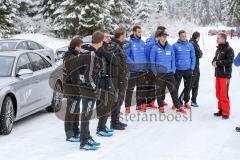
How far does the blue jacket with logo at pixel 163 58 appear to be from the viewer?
10844 mm

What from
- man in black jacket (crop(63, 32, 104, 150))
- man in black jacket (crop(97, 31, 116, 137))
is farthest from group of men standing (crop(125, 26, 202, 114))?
man in black jacket (crop(63, 32, 104, 150))

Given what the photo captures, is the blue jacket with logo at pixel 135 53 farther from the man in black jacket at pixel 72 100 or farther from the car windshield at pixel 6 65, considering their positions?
the man in black jacket at pixel 72 100

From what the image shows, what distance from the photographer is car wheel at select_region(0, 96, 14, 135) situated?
879 centimetres

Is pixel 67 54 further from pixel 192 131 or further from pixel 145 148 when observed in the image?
pixel 192 131

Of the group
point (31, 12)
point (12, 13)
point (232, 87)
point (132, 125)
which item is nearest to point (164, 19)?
point (31, 12)

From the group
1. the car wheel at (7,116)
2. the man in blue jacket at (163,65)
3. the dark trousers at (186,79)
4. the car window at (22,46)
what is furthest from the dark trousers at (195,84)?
the car window at (22,46)

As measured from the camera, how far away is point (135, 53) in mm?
10852

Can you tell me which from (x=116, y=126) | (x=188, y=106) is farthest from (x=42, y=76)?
(x=188, y=106)

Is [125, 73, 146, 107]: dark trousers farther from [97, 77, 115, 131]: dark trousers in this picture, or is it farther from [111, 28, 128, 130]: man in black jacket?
[97, 77, 115, 131]: dark trousers

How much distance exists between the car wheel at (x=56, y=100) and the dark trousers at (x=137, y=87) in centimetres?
177

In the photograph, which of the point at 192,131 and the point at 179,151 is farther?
the point at 192,131

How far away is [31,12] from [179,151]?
1462 inches

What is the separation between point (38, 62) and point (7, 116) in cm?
243

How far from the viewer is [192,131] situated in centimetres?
921
